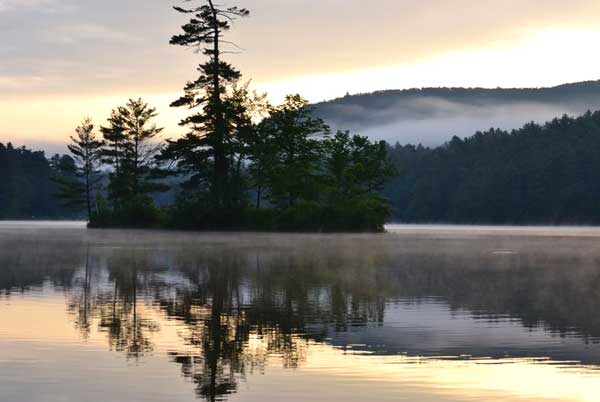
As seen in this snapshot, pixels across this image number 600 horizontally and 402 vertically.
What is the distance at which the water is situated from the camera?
13.1 m

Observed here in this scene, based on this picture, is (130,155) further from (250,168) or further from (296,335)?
(296,335)

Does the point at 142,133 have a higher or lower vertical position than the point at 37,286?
higher

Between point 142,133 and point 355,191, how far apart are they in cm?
3048

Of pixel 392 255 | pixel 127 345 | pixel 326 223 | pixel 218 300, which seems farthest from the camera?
pixel 326 223

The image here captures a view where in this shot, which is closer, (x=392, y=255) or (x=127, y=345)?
(x=127, y=345)

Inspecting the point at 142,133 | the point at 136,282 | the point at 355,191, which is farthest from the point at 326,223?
the point at 136,282

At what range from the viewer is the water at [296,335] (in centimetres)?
1310

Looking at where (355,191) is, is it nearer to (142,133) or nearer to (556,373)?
(142,133)

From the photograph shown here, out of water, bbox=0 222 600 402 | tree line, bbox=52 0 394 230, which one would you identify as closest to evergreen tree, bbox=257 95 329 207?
tree line, bbox=52 0 394 230

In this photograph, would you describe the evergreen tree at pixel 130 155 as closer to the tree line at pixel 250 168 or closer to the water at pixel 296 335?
the tree line at pixel 250 168

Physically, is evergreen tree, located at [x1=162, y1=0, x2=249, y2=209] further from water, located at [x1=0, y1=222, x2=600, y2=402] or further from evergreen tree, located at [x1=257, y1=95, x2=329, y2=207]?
water, located at [x1=0, y1=222, x2=600, y2=402]

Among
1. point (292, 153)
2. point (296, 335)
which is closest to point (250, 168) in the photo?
point (292, 153)

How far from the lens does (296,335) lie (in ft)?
60.8

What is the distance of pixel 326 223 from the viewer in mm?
97438
